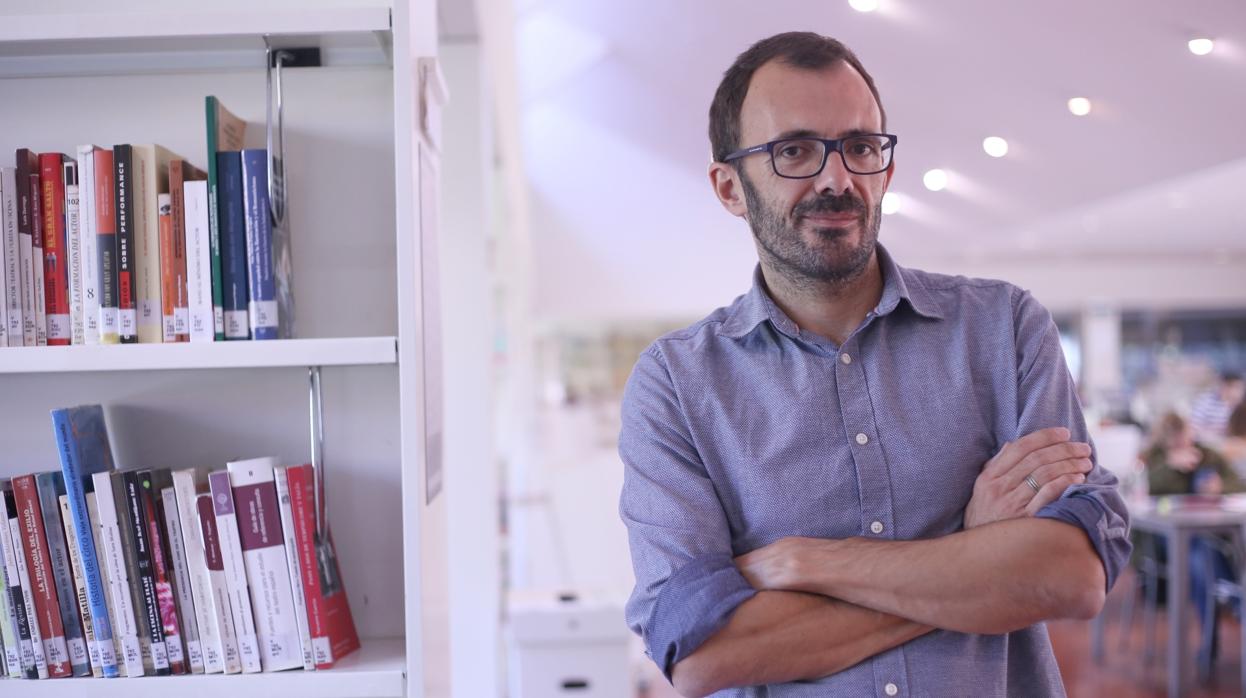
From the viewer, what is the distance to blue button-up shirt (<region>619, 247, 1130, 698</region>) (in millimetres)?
1246

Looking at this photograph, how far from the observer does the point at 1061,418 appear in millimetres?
1320

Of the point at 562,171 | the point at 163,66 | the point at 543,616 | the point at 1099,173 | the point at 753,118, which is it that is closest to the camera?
the point at 753,118

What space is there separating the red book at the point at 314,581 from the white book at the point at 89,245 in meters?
0.37

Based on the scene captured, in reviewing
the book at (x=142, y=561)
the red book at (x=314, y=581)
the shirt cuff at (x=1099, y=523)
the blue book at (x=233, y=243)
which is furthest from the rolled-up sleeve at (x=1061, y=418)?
the book at (x=142, y=561)

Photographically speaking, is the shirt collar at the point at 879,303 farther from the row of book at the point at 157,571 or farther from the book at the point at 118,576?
the book at the point at 118,576

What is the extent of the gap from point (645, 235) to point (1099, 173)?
154 inches

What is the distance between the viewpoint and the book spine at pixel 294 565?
1.40m

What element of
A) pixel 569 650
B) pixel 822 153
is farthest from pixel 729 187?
pixel 569 650

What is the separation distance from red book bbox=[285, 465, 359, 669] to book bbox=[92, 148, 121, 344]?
34 cm

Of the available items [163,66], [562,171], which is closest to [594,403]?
[562,171]

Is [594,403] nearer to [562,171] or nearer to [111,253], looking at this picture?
[562,171]

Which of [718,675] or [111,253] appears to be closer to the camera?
[718,675]

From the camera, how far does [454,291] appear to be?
308 cm

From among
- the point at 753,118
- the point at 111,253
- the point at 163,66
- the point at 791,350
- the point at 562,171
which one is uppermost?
the point at 562,171
